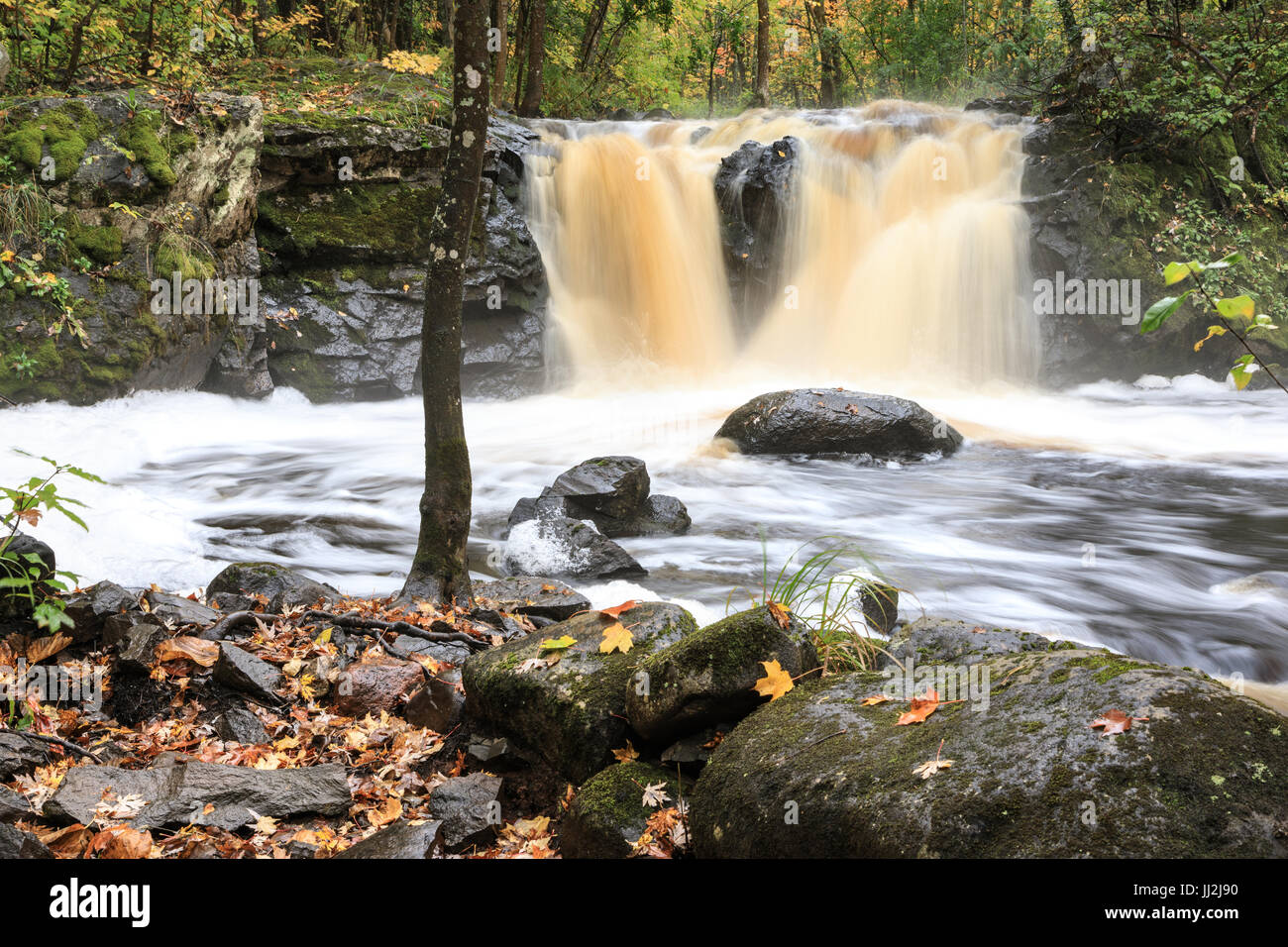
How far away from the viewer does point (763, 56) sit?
22516mm

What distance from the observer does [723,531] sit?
324 inches

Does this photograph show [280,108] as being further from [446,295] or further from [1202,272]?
[1202,272]

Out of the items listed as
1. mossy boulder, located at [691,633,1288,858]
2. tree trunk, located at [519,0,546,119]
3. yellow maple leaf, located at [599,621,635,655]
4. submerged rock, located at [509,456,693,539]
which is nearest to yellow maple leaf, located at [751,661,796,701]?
mossy boulder, located at [691,633,1288,858]

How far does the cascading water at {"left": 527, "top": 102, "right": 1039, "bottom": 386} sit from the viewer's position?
1567 centimetres

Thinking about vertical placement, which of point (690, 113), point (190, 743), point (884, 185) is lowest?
point (190, 743)

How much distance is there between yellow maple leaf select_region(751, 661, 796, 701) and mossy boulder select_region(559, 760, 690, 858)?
1.44 ft

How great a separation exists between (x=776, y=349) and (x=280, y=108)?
364 inches

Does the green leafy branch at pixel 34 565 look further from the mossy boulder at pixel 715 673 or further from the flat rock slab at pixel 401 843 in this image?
the mossy boulder at pixel 715 673

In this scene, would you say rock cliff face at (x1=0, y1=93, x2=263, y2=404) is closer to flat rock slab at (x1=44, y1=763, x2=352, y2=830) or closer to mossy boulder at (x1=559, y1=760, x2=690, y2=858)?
flat rock slab at (x1=44, y1=763, x2=352, y2=830)

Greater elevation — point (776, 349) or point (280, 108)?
point (280, 108)

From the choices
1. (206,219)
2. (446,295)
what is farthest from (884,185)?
(446,295)

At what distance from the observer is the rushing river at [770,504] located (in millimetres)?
6625

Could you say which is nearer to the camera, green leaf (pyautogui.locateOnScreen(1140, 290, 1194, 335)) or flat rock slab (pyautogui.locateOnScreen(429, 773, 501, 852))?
green leaf (pyautogui.locateOnScreen(1140, 290, 1194, 335))

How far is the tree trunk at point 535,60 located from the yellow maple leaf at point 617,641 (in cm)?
1600
